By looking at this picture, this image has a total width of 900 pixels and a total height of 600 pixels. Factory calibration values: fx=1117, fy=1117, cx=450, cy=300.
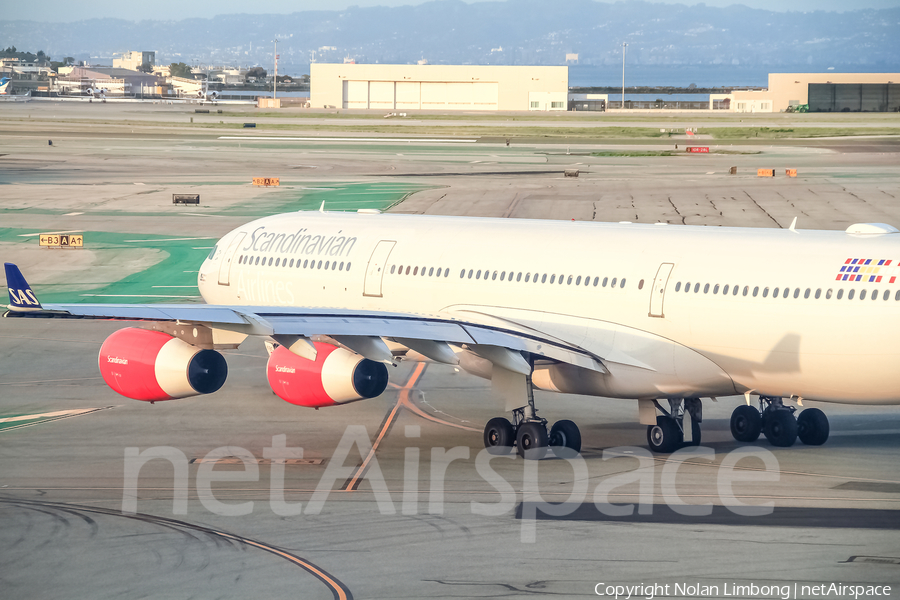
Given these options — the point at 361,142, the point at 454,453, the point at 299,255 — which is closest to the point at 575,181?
the point at 361,142

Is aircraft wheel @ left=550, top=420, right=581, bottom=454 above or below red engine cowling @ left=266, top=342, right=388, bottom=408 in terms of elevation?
below

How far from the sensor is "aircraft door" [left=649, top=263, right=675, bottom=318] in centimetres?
2517

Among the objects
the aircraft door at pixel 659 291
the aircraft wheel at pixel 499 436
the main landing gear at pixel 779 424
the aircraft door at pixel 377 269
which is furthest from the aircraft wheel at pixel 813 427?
the aircraft door at pixel 377 269

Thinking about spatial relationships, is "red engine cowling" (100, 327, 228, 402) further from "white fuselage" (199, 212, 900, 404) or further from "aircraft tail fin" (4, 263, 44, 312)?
"white fuselage" (199, 212, 900, 404)

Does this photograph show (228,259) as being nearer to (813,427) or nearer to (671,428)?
(671,428)

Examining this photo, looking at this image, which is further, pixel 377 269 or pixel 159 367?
pixel 377 269

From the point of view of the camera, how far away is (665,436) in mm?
26406

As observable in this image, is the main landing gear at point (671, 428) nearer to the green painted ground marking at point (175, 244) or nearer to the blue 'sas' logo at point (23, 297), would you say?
the blue 'sas' logo at point (23, 297)

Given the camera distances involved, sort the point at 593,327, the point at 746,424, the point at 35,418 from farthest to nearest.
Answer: the point at 35,418
the point at 746,424
the point at 593,327

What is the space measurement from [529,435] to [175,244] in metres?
39.5

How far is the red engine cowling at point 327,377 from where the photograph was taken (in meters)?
24.7

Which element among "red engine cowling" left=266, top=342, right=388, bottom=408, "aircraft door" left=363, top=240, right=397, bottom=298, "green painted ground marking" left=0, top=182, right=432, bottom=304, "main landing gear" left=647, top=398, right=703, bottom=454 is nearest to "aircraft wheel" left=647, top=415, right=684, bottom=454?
"main landing gear" left=647, top=398, right=703, bottom=454

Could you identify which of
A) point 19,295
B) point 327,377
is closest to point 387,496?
point 327,377

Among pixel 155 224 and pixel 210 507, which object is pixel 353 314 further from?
pixel 155 224
